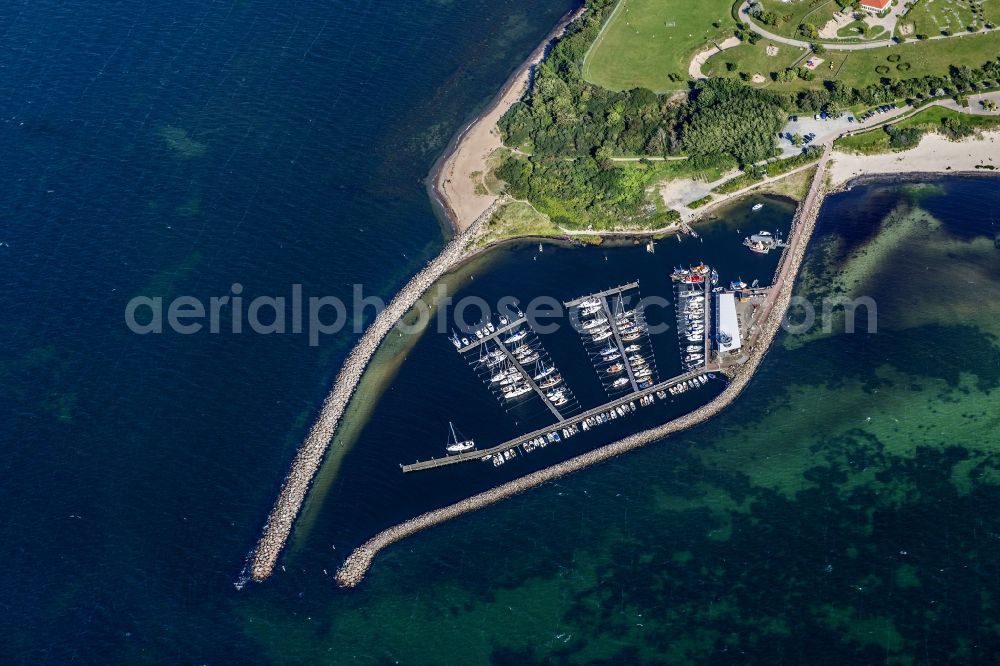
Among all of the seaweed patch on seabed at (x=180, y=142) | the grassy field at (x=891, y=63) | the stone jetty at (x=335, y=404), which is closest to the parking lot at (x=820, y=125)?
Result: the grassy field at (x=891, y=63)

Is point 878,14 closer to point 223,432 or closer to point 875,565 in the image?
point 875,565

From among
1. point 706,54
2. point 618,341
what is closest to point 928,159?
point 706,54

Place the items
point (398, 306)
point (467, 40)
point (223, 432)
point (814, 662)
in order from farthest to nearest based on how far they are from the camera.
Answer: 1. point (467, 40)
2. point (398, 306)
3. point (223, 432)
4. point (814, 662)

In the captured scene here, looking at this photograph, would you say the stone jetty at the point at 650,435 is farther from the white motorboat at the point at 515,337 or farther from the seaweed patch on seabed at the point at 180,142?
the seaweed patch on seabed at the point at 180,142

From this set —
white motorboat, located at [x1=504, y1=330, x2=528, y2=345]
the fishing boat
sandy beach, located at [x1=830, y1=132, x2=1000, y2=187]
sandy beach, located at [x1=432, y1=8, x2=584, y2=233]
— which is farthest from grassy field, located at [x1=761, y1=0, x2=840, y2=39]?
the fishing boat

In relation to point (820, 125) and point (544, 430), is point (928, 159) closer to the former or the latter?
point (820, 125)

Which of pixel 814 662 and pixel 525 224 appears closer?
pixel 814 662

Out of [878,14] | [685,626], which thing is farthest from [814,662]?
[878,14]
